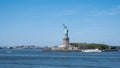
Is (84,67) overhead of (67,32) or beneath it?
beneath

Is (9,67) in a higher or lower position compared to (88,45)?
lower

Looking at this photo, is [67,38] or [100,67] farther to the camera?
[67,38]

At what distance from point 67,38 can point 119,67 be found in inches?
3892

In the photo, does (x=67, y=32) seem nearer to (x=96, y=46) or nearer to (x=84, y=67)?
(x=96, y=46)

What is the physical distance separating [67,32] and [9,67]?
103357 mm

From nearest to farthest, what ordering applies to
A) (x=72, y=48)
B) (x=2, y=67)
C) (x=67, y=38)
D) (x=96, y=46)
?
(x=2, y=67) → (x=67, y=38) → (x=72, y=48) → (x=96, y=46)

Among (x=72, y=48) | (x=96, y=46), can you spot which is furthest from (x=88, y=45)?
(x=72, y=48)

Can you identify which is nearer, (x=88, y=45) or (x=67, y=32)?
(x=67, y=32)

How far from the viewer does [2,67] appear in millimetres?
54188

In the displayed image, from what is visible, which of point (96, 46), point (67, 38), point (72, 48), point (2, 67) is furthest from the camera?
point (96, 46)

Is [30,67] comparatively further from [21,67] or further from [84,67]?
[84,67]

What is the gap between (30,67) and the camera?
5488cm

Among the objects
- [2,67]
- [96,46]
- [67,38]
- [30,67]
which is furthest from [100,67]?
[96,46]

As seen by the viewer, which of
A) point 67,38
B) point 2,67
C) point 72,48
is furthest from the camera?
point 72,48
